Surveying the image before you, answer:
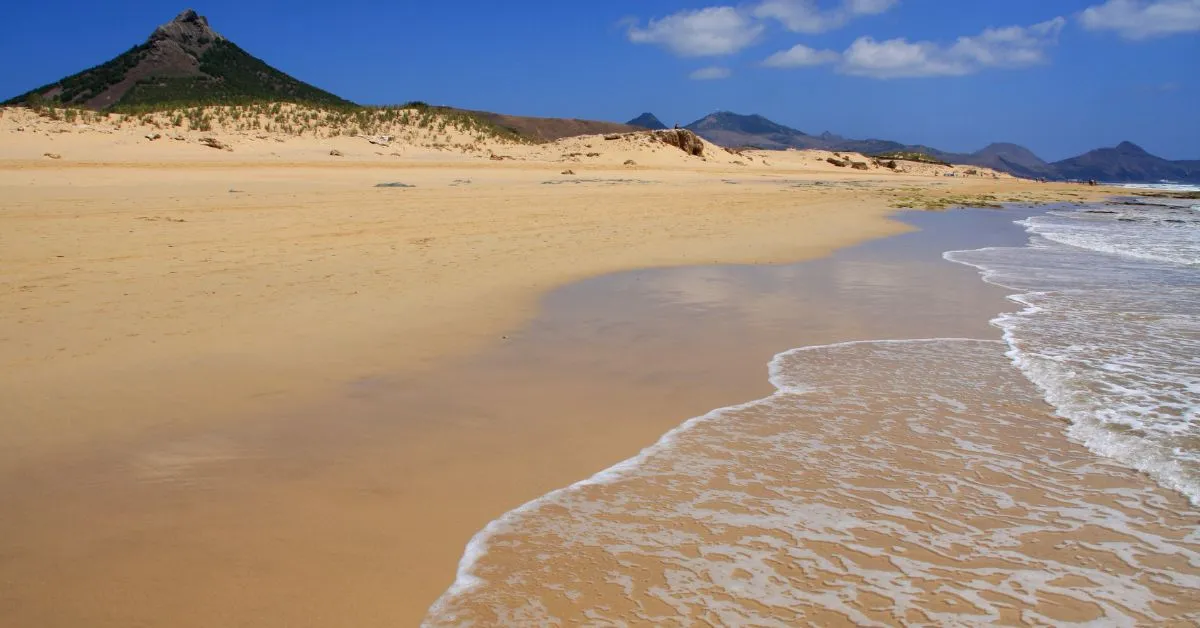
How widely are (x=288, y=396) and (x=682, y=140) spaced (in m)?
31.3

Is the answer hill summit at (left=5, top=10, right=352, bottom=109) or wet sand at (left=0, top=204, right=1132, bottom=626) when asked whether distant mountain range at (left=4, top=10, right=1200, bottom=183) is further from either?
wet sand at (left=0, top=204, right=1132, bottom=626)

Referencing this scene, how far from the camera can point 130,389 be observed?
426 centimetres

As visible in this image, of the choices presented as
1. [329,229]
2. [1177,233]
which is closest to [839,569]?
[329,229]

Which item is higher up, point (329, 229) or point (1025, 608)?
point (329, 229)

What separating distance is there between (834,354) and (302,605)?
3.97 metres

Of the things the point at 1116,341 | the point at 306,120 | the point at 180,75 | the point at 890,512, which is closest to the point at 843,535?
the point at 890,512

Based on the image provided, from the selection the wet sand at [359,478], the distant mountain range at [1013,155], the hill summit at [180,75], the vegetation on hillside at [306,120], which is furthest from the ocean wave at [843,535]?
the distant mountain range at [1013,155]

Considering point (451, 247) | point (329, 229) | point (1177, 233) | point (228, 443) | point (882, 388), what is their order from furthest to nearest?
point (1177, 233)
point (329, 229)
point (451, 247)
point (882, 388)
point (228, 443)

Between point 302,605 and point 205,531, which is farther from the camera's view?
point 205,531

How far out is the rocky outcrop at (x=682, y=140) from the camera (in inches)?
1333

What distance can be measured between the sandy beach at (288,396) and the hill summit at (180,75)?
40.8m

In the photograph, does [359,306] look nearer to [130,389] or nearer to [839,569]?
[130,389]

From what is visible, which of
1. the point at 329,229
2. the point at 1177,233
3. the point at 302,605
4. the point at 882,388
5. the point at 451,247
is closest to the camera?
the point at 302,605

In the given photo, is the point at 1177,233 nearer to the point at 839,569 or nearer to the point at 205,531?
the point at 839,569
